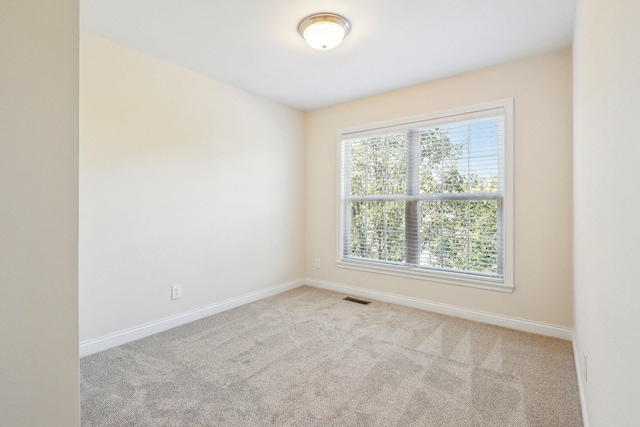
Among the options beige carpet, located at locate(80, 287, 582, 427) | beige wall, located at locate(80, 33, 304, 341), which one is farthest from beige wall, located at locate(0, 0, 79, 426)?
beige wall, located at locate(80, 33, 304, 341)

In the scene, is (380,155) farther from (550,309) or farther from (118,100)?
(118,100)

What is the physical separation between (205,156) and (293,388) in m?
2.30

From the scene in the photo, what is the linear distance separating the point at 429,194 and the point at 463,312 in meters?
1.25

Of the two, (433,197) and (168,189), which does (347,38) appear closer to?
(433,197)

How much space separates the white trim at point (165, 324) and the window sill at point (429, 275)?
40.7 inches

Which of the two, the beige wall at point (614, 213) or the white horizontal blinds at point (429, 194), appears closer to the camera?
the beige wall at point (614, 213)

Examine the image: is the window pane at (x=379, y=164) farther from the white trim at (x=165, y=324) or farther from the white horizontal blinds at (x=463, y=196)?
the white trim at (x=165, y=324)

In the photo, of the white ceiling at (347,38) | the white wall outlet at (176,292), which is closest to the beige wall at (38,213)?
the white ceiling at (347,38)

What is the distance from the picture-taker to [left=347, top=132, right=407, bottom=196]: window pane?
11.6 ft

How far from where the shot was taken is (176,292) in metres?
2.89

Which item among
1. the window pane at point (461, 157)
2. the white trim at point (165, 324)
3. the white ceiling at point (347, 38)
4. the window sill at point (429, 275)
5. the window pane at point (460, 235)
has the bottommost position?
the white trim at point (165, 324)

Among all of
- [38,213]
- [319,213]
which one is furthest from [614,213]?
[319,213]

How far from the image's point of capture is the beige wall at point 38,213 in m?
0.81

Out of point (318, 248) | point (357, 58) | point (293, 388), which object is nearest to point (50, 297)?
point (293, 388)
